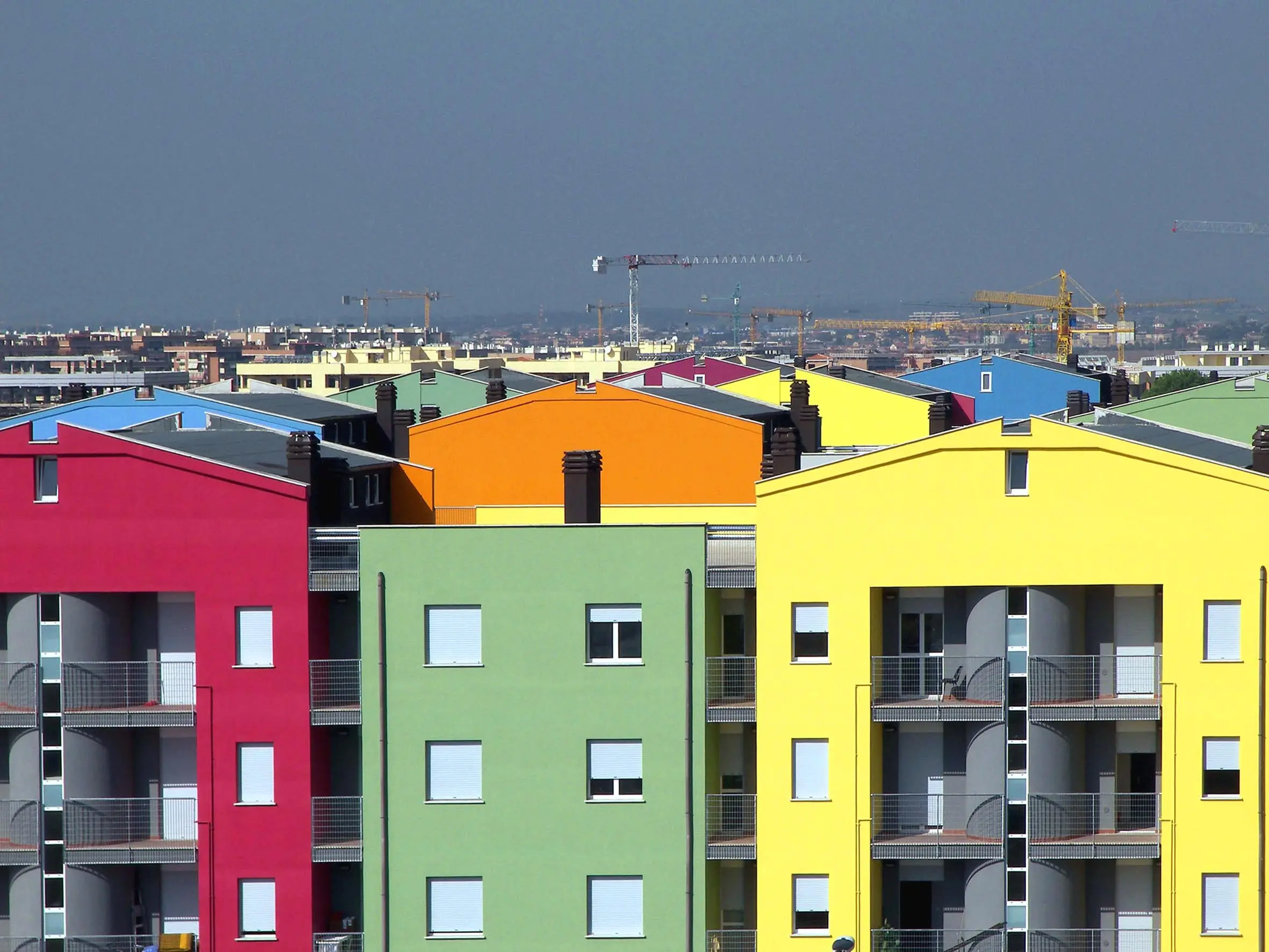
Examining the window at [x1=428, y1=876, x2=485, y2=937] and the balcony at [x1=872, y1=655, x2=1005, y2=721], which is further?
the window at [x1=428, y1=876, x2=485, y2=937]

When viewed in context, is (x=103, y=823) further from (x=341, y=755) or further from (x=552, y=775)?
(x=552, y=775)

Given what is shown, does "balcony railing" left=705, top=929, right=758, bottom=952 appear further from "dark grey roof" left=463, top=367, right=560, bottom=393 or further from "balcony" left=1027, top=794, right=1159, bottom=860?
"dark grey roof" left=463, top=367, right=560, bottom=393

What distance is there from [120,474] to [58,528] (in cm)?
120

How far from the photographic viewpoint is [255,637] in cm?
2730

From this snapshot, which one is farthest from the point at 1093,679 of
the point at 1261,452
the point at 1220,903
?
the point at 1261,452

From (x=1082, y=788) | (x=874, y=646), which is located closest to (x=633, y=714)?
(x=874, y=646)

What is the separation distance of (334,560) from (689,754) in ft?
19.6

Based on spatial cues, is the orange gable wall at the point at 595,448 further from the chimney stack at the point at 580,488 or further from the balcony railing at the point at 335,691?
the balcony railing at the point at 335,691

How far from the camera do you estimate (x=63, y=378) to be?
194250 mm

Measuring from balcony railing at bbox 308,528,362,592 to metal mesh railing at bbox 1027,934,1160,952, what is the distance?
1119 cm

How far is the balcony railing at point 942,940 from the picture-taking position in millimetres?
26734

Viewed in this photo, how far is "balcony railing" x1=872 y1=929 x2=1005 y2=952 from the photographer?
1053 inches

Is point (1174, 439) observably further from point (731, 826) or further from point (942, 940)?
point (731, 826)

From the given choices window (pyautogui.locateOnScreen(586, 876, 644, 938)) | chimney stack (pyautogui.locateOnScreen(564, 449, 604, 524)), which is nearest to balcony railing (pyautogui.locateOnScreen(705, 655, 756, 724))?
window (pyautogui.locateOnScreen(586, 876, 644, 938))
